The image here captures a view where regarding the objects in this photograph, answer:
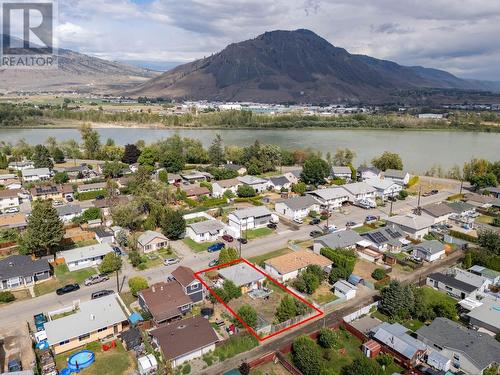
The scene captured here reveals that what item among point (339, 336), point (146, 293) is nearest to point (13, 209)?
point (146, 293)

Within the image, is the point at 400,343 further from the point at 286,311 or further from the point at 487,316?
the point at 487,316

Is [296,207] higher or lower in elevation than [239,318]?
higher

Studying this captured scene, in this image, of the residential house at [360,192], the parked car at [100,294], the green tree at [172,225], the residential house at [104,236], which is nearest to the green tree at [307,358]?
the parked car at [100,294]

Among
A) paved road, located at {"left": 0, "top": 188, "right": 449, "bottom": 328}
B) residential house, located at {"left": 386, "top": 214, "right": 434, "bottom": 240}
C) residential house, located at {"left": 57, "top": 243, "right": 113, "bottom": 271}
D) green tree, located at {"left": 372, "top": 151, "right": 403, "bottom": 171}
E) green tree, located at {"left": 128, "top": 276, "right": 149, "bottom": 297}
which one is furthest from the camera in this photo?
green tree, located at {"left": 372, "top": 151, "right": 403, "bottom": 171}

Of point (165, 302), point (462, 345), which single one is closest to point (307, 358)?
point (462, 345)

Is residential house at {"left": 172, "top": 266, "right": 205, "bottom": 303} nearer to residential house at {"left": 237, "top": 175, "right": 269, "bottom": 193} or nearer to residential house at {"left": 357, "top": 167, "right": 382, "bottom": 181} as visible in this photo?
residential house at {"left": 237, "top": 175, "right": 269, "bottom": 193}

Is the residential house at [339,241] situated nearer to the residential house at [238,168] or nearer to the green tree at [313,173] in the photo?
the green tree at [313,173]

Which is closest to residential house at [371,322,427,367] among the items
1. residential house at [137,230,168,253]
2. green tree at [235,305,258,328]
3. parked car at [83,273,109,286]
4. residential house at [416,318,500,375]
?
residential house at [416,318,500,375]
